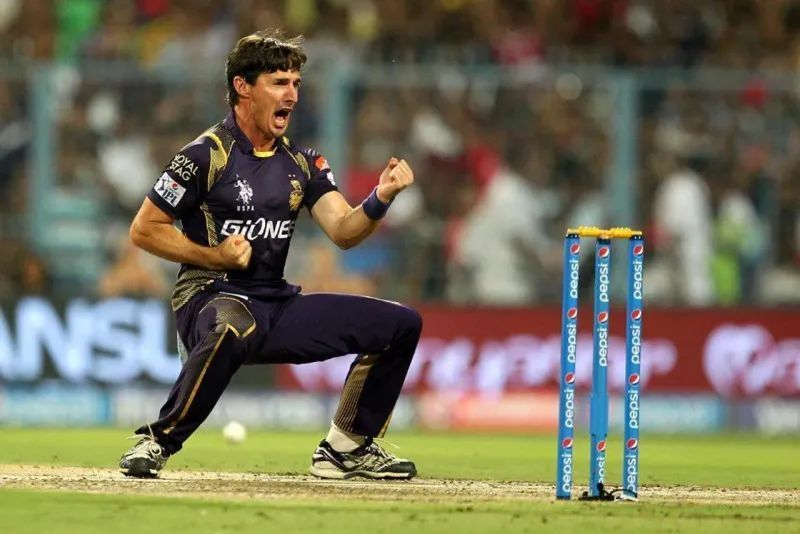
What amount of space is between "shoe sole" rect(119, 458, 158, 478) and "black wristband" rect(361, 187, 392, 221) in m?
1.56

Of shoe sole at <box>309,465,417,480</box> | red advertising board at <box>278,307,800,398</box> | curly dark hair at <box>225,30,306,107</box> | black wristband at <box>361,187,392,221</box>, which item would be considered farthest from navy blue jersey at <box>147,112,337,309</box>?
red advertising board at <box>278,307,800,398</box>

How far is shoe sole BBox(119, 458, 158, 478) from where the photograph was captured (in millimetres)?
7680

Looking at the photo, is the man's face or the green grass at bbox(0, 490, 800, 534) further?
the man's face

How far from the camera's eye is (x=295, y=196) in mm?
8180

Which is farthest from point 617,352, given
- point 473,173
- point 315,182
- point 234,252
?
point 234,252

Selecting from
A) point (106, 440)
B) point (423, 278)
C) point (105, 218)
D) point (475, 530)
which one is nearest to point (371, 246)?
point (423, 278)

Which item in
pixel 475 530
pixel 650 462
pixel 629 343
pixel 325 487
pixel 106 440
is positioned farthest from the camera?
pixel 106 440

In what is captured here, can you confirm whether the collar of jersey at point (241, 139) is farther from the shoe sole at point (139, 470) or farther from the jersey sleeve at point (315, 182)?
the shoe sole at point (139, 470)

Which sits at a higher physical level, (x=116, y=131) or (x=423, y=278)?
(x=116, y=131)

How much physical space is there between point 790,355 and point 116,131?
252 inches

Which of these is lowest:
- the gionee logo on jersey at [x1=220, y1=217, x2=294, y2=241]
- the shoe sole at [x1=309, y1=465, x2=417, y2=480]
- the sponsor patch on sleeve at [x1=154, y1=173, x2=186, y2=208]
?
the shoe sole at [x1=309, y1=465, x2=417, y2=480]

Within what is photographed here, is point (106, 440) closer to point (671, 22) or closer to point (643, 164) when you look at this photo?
point (643, 164)

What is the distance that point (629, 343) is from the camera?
7113 mm

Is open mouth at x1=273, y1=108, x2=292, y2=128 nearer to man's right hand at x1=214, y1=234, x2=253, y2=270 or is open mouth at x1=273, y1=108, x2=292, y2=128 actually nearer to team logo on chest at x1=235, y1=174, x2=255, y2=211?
team logo on chest at x1=235, y1=174, x2=255, y2=211
